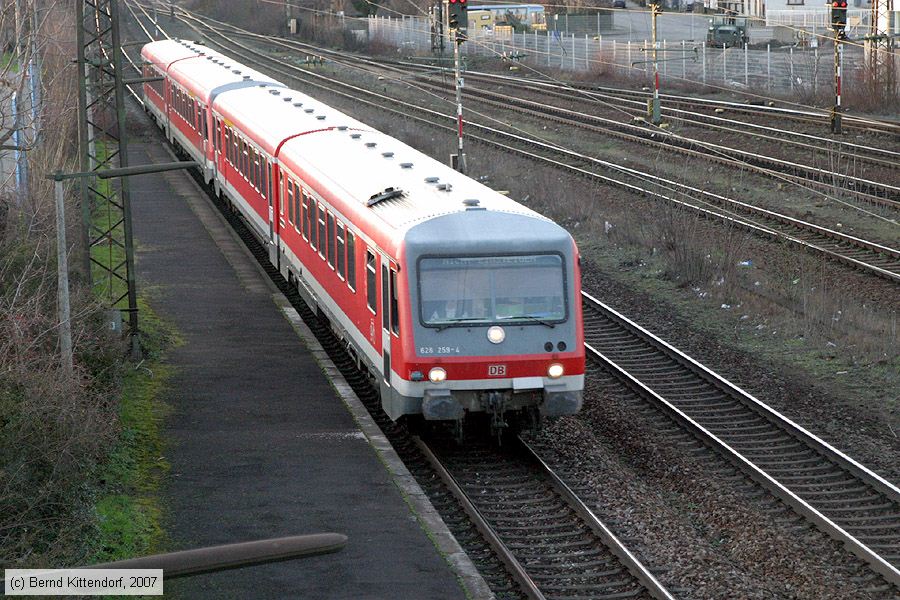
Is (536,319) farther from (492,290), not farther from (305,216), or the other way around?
(305,216)

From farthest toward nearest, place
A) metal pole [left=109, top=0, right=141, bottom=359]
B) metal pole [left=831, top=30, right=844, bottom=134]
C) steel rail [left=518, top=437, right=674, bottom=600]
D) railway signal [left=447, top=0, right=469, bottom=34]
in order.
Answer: metal pole [left=831, top=30, right=844, bottom=134] → railway signal [left=447, top=0, right=469, bottom=34] → metal pole [left=109, top=0, right=141, bottom=359] → steel rail [left=518, top=437, right=674, bottom=600]

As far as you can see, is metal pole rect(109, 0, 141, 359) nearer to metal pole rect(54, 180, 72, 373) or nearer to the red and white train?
the red and white train

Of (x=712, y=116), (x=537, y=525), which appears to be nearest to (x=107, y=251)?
(x=537, y=525)

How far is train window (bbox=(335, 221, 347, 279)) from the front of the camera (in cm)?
1591

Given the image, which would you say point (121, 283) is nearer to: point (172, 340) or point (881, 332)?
point (172, 340)

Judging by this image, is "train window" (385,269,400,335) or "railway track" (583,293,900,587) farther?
"train window" (385,269,400,335)

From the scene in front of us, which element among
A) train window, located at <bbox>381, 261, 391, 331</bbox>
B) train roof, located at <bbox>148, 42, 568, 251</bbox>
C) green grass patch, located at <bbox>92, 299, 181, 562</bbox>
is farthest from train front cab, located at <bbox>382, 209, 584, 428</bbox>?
green grass patch, located at <bbox>92, 299, 181, 562</bbox>

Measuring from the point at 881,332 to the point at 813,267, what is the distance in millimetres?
3969

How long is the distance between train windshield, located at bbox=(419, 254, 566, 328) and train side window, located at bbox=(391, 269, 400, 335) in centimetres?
36

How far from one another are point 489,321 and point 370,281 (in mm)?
2050

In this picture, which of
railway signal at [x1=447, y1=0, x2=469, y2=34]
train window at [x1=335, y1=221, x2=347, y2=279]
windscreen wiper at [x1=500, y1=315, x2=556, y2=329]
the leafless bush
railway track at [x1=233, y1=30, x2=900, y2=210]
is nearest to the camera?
the leafless bush

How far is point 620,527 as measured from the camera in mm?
11398

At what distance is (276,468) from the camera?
42.9 ft

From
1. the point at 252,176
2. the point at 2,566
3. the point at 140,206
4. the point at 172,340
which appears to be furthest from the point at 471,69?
the point at 2,566
